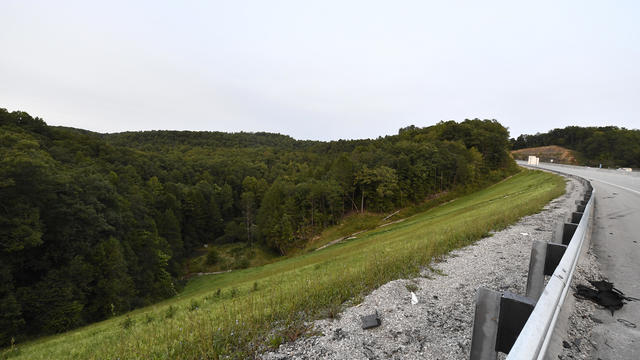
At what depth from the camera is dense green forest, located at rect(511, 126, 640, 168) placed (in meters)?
61.5

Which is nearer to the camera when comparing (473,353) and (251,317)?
(473,353)

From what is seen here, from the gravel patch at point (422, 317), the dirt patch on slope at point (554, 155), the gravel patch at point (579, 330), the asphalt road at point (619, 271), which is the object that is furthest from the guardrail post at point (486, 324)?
the dirt patch on slope at point (554, 155)

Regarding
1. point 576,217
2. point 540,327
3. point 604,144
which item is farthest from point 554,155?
point 540,327

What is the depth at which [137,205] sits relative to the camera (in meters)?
37.8

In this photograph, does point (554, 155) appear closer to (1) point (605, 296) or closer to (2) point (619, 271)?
(2) point (619, 271)

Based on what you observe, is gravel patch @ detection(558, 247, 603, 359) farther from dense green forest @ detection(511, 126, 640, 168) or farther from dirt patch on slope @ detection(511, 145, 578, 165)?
dirt patch on slope @ detection(511, 145, 578, 165)

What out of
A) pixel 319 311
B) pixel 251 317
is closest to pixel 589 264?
pixel 319 311

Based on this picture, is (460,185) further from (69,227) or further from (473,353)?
(69,227)

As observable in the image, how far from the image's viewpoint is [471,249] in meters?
7.59

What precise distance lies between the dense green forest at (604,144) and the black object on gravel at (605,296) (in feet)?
295

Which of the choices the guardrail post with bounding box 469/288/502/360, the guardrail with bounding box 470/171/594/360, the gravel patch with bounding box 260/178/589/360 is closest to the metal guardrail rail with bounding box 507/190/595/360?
the guardrail with bounding box 470/171/594/360

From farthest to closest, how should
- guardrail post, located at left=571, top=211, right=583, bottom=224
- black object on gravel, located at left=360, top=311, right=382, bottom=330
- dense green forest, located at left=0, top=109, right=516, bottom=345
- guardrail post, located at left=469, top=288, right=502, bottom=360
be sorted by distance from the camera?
dense green forest, located at left=0, top=109, right=516, bottom=345
guardrail post, located at left=571, top=211, right=583, bottom=224
black object on gravel, located at left=360, top=311, right=382, bottom=330
guardrail post, located at left=469, top=288, right=502, bottom=360

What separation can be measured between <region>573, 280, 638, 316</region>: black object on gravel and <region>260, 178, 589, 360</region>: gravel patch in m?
0.64

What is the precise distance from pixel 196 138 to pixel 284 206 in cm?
15835
